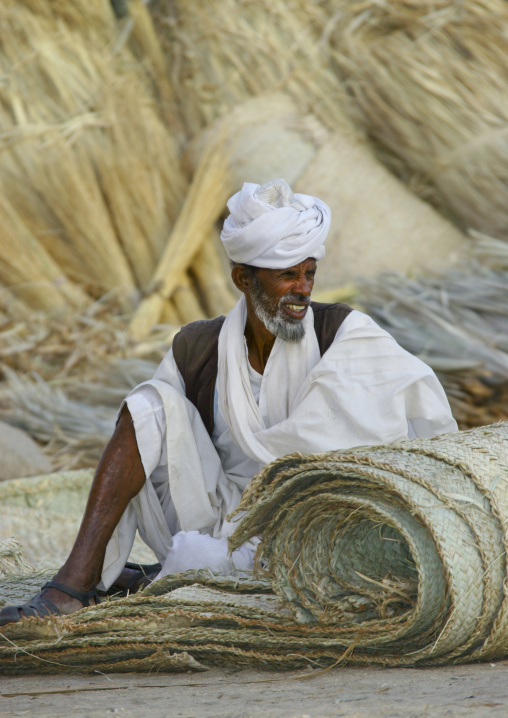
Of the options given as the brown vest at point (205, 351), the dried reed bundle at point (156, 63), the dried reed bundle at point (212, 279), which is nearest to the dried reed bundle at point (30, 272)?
the dried reed bundle at point (212, 279)

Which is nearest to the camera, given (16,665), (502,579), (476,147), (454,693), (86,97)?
(454,693)

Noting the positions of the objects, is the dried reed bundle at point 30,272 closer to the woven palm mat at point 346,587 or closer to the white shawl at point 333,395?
the white shawl at point 333,395

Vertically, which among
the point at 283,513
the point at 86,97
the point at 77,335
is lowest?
the point at 77,335

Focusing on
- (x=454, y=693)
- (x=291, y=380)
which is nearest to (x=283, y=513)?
(x=454, y=693)

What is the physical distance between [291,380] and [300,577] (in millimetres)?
811

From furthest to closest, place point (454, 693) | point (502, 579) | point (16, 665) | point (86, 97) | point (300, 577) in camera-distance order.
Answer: point (86, 97), point (16, 665), point (300, 577), point (502, 579), point (454, 693)

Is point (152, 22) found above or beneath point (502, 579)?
above

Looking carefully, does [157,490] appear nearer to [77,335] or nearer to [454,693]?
[454,693]

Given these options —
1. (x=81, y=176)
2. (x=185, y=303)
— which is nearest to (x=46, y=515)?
(x=185, y=303)

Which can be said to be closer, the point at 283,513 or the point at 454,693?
the point at 454,693

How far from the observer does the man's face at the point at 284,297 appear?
8.97ft

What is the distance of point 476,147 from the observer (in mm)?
5293

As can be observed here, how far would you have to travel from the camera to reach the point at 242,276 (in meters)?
2.90

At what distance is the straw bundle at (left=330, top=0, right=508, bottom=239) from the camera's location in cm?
528
